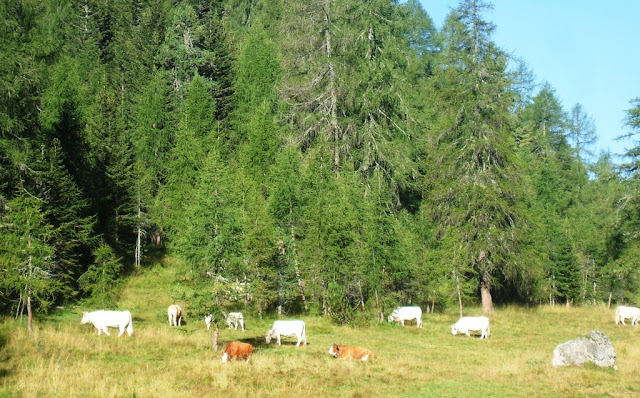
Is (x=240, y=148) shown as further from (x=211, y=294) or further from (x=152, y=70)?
(x=211, y=294)

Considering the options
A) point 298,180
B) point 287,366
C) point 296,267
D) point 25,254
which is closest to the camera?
point 287,366

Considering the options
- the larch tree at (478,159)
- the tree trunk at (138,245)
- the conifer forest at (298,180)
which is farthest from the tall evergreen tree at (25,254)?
the larch tree at (478,159)

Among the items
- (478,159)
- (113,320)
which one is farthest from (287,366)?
(478,159)

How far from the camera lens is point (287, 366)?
58.6 ft

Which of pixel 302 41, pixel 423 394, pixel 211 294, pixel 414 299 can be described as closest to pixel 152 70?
pixel 302 41

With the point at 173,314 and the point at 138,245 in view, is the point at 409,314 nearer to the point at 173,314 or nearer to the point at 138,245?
the point at 173,314

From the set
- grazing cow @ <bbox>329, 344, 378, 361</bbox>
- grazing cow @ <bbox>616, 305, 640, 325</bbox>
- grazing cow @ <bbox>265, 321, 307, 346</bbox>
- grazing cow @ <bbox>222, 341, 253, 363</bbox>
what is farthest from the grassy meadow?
grazing cow @ <bbox>616, 305, 640, 325</bbox>

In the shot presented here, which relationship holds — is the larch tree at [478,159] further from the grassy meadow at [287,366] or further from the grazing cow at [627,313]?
the grassy meadow at [287,366]

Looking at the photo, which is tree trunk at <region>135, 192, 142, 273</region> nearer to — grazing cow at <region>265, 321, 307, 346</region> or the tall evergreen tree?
the tall evergreen tree

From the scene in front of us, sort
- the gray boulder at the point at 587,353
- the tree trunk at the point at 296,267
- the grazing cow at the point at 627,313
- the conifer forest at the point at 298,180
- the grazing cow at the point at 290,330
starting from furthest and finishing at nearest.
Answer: the grazing cow at the point at 627,313 < the tree trunk at the point at 296,267 < the conifer forest at the point at 298,180 < the grazing cow at the point at 290,330 < the gray boulder at the point at 587,353

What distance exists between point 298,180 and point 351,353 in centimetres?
1571

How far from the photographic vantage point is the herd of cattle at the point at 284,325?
19250mm

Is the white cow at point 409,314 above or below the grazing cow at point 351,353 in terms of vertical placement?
above

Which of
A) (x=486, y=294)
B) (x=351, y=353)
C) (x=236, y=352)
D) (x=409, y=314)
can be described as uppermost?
→ (x=486, y=294)
